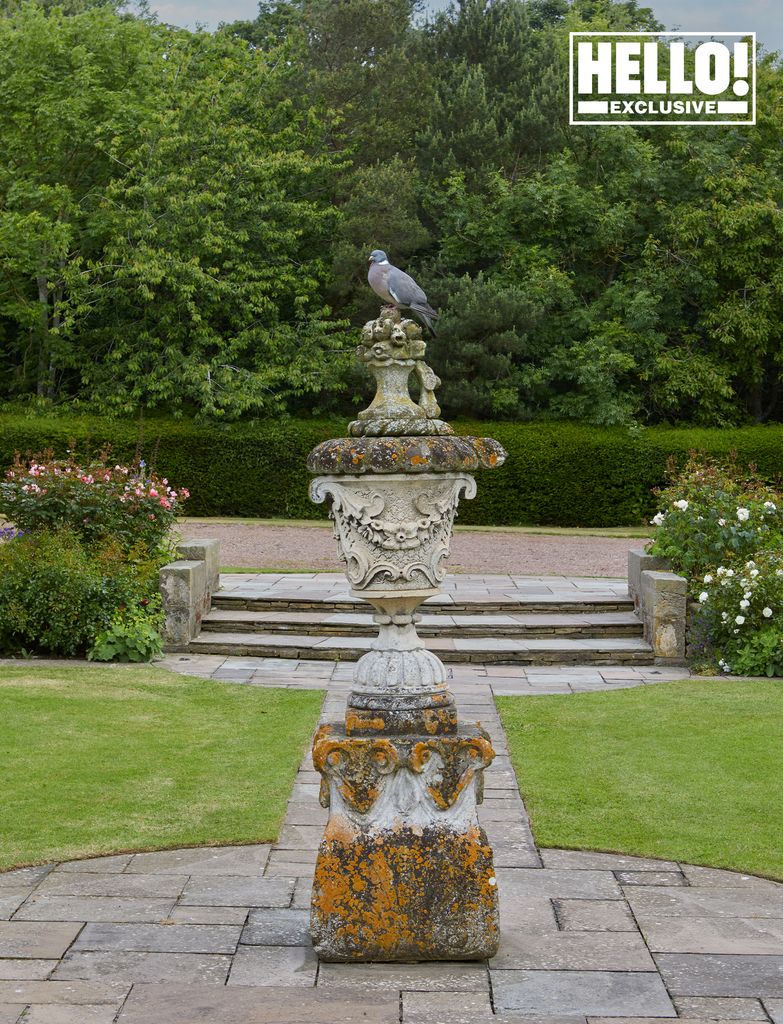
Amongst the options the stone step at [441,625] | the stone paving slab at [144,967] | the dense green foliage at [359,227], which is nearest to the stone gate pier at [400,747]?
the stone paving slab at [144,967]

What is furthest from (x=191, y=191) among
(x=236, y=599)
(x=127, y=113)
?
(x=236, y=599)

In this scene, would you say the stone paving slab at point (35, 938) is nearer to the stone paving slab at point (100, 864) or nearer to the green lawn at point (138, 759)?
the stone paving slab at point (100, 864)

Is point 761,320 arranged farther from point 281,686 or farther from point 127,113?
point 281,686

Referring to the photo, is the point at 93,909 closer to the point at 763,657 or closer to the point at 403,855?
the point at 403,855

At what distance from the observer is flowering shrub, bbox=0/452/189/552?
11.7 meters

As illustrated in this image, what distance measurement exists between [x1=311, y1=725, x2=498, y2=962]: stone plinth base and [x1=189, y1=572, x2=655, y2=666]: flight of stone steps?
6.32 meters

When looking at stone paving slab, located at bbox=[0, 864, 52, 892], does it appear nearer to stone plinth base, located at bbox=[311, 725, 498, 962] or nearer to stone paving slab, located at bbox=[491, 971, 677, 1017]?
stone plinth base, located at bbox=[311, 725, 498, 962]

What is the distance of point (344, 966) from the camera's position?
14.8 ft

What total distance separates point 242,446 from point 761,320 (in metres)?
10.8

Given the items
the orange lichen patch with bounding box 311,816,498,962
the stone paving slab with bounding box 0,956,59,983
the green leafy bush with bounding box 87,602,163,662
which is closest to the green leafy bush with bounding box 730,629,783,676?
the green leafy bush with bounding box 87,602,163,662

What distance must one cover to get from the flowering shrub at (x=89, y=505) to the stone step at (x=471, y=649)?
4.25ft

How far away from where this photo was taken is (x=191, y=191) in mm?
25094

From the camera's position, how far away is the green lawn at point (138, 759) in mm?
6105

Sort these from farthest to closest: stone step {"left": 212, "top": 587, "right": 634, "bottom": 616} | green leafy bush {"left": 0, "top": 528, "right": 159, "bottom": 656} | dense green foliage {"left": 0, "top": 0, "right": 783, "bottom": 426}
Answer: dense green foliage {"left": 0, "top": 0, "right": 783, "bottom": 426}
stone step {"left": 212, "top": 587, "right": 634, "bottom": 616}
green leafy bush {"left": 0, "top": 528, "right": 159, "bottom": 656}
